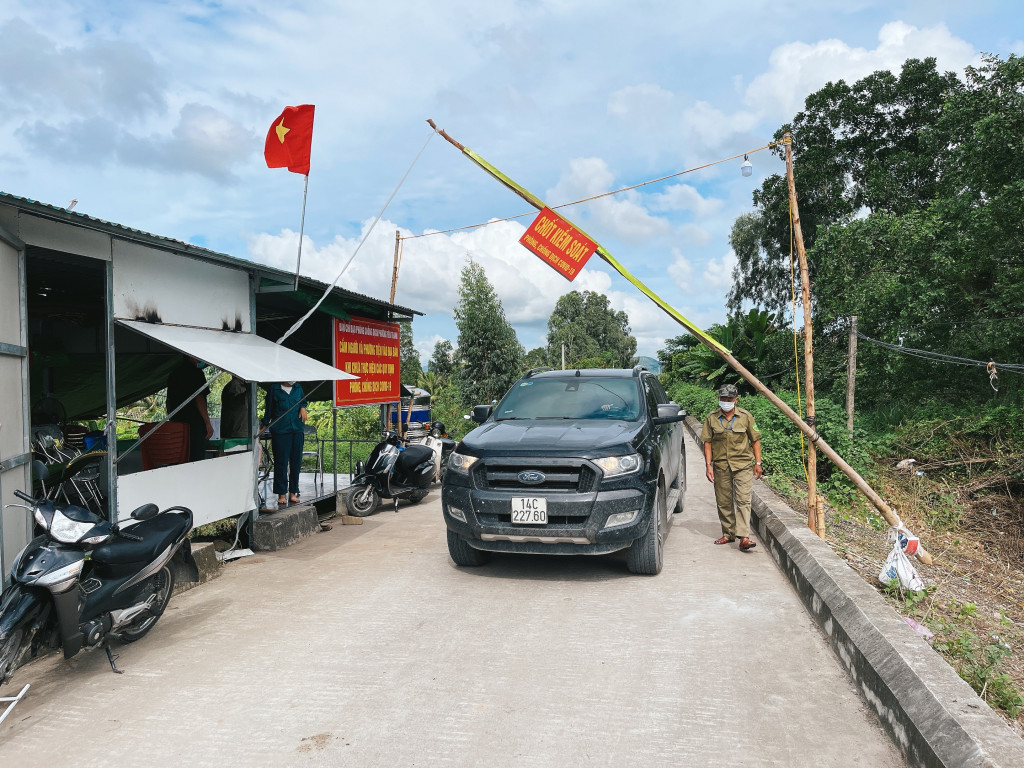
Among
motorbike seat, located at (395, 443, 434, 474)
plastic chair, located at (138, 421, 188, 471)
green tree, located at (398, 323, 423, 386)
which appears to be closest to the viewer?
plastic chair, located at (138, 421, 188, 471)

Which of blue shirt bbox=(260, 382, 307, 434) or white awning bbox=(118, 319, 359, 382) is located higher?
white awning bbox=(118, 319, 359, 382)

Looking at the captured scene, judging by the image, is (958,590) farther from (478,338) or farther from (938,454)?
(478,338)

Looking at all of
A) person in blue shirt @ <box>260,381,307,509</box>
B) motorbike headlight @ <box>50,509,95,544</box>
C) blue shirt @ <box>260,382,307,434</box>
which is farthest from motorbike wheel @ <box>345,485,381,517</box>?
motorbike headlight @ <box>50,509,95,544</box>

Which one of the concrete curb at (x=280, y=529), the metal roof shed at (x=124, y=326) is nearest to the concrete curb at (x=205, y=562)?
the metal roof shed at (x=124, y=326)

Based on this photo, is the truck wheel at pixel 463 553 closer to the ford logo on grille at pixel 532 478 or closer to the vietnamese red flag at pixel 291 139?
the ford logo on grille at pixel 532 478

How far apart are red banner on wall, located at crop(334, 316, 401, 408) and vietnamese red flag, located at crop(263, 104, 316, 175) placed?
2.59 meters

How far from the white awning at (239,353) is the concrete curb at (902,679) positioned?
4.62 m

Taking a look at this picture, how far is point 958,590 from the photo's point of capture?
271 inches

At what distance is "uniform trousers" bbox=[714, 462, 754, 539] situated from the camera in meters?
6.97

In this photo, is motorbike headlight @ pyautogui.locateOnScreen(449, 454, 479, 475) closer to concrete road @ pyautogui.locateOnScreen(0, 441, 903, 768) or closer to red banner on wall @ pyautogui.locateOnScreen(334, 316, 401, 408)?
concrete road @ pyautogui.locateOnScreen(0, 441, 903, 768)

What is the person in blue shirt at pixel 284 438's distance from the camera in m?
8.50

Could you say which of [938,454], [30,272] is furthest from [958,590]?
[30,272]

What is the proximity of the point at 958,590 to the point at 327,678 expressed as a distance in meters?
6.07

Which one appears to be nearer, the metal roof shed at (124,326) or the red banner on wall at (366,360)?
the metal roof shed at (124,326)
